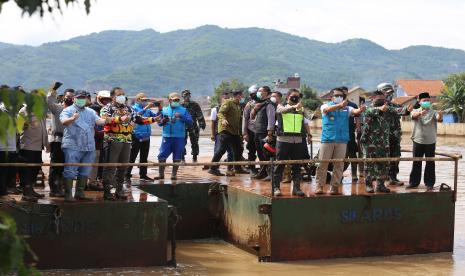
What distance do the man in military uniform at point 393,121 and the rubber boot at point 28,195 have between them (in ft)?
15.6

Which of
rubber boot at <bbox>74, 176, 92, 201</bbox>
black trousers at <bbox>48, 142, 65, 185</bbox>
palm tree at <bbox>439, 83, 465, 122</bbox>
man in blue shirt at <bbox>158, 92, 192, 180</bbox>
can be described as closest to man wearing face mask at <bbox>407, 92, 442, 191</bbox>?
man in blue shirt at <bbox>158, 92, 192, 180</bbox>

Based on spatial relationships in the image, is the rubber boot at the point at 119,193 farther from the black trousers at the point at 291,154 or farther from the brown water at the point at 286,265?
the black trousers at the point at 291,154

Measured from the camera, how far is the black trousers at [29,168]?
9484mm

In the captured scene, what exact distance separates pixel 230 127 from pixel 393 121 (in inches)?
117

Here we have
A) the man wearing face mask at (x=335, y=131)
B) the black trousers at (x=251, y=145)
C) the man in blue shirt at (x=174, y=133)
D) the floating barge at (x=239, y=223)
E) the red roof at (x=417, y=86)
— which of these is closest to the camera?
the floating barge at (x=239, y=223)

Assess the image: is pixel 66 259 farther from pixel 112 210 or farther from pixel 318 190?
pixel 318 190

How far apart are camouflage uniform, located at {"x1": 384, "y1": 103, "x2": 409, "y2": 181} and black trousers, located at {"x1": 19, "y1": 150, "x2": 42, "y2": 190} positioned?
15.3 feet

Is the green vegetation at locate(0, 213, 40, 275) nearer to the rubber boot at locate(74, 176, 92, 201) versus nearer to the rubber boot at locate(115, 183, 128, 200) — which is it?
the rubber boot at locate(74, 176, 92, 201)

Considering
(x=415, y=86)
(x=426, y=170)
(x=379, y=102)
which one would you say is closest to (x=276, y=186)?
(x=379, y=102)

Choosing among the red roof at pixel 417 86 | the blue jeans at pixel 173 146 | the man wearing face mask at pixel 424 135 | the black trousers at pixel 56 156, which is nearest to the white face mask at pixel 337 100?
the man wearing face mask at pixel 424 135

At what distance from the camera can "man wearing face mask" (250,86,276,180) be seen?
1191 cm

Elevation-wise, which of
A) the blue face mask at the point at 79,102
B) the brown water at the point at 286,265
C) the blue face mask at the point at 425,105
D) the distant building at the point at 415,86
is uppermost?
the distant building at the point at 415,86

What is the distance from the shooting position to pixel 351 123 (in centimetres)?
1210

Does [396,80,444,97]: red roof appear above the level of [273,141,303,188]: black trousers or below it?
above
